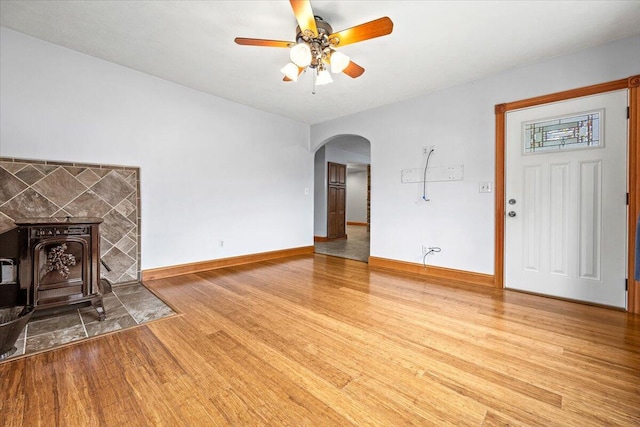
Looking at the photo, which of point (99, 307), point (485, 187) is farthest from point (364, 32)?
point (99, 307)

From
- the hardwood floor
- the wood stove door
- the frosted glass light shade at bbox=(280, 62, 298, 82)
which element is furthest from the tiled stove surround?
the frosted glass light shade at bbox=(280, 62, 298, 82)

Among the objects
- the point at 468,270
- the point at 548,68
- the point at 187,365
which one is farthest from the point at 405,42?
the point at 187,365

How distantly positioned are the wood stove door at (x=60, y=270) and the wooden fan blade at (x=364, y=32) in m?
2.63

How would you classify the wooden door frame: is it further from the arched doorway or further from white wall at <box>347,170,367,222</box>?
white wall at <box>347,170,367,222</box>

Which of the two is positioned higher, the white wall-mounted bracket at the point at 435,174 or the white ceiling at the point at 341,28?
the white ceiling at the point at 341,28

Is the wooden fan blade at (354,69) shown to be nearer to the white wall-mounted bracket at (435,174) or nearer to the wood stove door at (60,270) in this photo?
the white wall-mounted bracket at (435,174)

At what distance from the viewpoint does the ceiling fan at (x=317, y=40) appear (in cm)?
188

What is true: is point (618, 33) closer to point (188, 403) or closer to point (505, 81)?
point (505, 81)


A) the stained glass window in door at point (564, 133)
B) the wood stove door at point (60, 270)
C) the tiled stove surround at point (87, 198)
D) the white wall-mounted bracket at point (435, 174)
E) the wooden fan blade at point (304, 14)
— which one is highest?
the wooden fan blade at point (304, 14)

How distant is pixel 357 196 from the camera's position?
12.2m

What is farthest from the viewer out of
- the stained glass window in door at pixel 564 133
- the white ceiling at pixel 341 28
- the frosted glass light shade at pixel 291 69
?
the stained glass window in door at pixel 564 133

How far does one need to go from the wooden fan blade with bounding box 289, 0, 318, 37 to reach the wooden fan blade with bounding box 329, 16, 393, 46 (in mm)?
176

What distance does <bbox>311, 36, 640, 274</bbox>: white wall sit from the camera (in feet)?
9.00

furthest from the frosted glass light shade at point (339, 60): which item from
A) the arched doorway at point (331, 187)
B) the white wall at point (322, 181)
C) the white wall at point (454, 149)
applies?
the white wall at point (322, 181)
